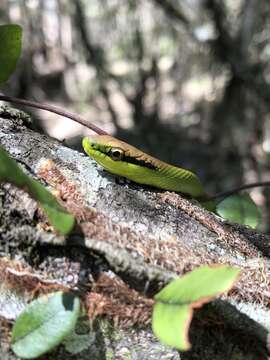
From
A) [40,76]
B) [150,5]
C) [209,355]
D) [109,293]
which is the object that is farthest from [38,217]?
[40,76]

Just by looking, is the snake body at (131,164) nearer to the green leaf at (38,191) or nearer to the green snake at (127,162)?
the green snake at (127,162)

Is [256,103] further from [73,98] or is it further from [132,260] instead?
[132,260]

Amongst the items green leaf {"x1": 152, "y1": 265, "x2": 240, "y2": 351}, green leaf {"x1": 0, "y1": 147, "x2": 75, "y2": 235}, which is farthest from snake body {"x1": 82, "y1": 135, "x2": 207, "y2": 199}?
green leaf {"x1": 152, "y1": 265, "x2": 240, "y2": 351}

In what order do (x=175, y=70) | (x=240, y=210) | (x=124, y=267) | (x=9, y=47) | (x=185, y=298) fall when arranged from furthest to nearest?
1. (x=175, y=70)
2. (x=240, y=210)
3. (x=9, y=47)
4. (x=124, y=267)
5. (x=185, y=298)

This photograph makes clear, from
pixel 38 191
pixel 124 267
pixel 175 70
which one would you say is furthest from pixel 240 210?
pixel 175 70

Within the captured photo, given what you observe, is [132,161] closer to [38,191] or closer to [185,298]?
[38,191]

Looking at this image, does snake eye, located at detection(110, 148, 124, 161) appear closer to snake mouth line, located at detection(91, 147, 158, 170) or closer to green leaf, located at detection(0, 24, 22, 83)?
snake mouth line, located at detection(91, 147, 158, 170)
